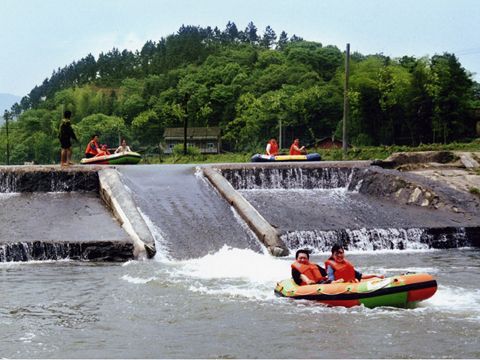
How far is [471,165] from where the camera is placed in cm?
2728

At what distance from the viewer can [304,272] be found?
13695mm

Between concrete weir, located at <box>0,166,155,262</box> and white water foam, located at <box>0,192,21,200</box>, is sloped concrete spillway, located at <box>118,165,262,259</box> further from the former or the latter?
white water foam, located at <box>0,192,21,200</box>

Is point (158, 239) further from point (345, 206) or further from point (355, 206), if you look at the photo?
point (355, 206)

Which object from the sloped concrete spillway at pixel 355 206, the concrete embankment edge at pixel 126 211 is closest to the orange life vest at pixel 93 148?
the concrete embankment edge at pixel 126 211

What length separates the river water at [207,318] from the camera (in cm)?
1064

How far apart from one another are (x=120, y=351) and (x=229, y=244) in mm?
9257

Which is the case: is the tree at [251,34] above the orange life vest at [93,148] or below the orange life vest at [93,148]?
above

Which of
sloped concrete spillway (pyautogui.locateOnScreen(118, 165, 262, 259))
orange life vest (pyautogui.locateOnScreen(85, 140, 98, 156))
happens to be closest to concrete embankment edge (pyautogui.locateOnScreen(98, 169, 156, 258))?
sloped concrete spillway (pyautogui.locateOnScreen(118, 165, 262, 259))

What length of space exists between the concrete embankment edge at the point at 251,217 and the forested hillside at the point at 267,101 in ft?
101

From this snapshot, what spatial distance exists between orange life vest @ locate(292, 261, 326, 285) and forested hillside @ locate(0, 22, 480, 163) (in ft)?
131

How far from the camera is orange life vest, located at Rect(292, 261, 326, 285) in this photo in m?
13.7

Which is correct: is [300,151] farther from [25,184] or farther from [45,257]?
[45,257]

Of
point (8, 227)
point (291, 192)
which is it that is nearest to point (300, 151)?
point (291, 192)

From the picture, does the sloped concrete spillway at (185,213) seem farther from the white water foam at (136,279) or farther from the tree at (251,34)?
the tree at (251,34)
